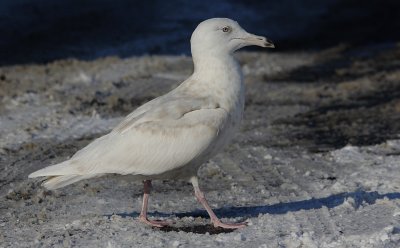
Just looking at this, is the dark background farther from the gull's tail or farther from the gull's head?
the gull's tail

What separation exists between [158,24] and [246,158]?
9544 millimetres

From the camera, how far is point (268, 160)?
9.70 m

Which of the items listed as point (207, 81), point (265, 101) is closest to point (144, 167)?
point (207, 81)

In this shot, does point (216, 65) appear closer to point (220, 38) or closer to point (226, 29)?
point (220, 38)

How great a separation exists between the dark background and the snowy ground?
4.96 feet

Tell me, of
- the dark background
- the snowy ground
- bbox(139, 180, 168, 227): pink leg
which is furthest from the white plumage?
the dark background

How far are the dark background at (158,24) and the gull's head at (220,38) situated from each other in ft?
26.7

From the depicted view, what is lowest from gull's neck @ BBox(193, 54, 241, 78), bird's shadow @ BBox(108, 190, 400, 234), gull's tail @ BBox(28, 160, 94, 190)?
bird's shadow @ BBox(108, 190, 400, 234)

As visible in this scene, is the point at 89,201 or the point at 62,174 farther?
the point at 89,201

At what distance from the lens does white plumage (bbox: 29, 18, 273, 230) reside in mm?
7090

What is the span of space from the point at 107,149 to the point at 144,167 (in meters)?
0.31

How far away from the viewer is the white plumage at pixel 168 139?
709cm

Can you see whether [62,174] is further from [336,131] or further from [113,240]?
[336,131]

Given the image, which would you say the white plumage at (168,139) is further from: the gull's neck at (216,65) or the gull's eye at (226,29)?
the gull's eye at (226,29)
